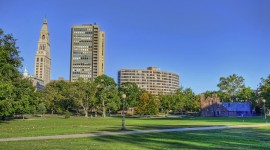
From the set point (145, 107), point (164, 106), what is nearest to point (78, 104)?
point (145, 107)

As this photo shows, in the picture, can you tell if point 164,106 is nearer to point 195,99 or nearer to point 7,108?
point 195,99

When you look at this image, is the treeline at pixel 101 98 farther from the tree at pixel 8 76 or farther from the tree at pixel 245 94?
the tree at pixel 8 76

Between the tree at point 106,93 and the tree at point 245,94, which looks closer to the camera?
the tree at point 106,93

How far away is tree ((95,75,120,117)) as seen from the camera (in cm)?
9881

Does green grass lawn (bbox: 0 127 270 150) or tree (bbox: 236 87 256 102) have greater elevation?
tree (bbox: 236 87 256 102)

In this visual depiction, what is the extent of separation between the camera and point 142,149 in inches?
595

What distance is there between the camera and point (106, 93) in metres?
100

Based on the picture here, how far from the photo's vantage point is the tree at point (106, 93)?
A: 98812 mm

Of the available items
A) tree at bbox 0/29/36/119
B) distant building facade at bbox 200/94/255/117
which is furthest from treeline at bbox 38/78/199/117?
tree at bbox 0/29/36/119

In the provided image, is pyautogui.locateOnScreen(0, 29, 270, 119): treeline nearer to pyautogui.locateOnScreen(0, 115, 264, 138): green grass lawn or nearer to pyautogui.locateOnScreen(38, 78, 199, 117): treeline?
pyautogui.locateOnScreen(38, 78, 199, 117): treeline

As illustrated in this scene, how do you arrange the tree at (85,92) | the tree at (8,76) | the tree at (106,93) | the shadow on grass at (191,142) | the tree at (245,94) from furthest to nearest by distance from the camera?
the tree at (245,94) < the tree at (106,93) < the tree at (85,92) < the tree at (8,76) < the shadow on grass at (191,142)

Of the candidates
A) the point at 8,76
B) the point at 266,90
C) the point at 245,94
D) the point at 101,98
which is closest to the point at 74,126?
the point at 8,76

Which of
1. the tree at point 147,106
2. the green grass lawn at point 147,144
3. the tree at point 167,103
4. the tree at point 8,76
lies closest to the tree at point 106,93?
the tree at point 147,106

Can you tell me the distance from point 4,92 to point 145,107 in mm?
66927
